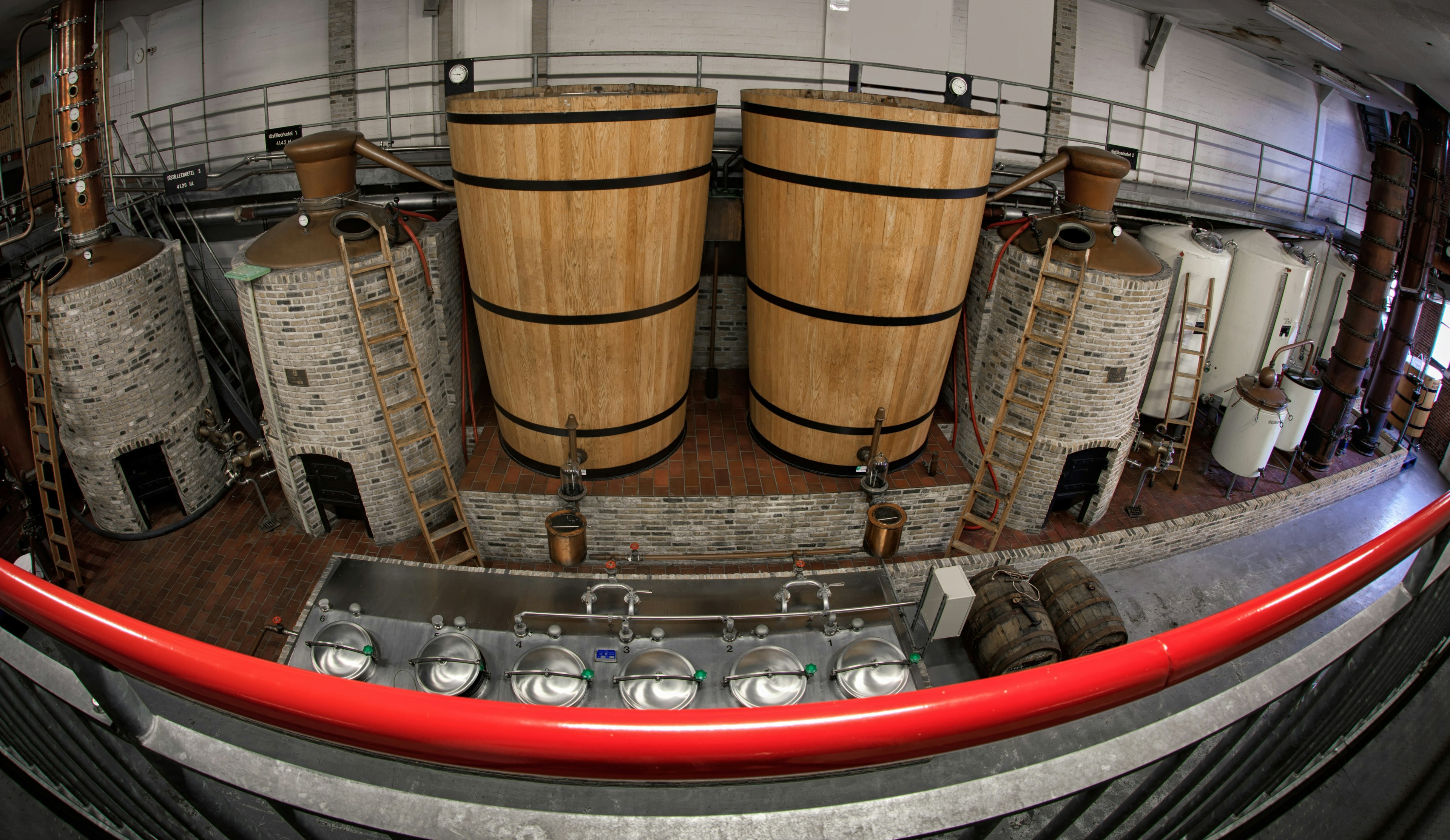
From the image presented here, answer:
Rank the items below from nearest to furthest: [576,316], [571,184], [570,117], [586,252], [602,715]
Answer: [602,715] → [570,117] → [571,184] → [586,252] → [576,316]

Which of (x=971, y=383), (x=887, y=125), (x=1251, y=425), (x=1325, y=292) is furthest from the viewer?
(x=1325, y=292)

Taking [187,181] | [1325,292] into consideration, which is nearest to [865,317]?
[187,181]

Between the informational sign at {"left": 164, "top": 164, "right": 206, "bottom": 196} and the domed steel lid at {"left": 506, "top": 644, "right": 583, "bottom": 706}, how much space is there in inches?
238

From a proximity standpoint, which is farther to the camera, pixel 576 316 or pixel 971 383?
pixel 971 383

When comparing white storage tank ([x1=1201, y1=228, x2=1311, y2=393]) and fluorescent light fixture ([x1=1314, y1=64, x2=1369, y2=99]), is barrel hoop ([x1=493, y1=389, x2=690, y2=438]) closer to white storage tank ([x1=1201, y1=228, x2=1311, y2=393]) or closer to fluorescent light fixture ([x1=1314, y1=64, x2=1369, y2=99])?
white storage tank ([x1=1201, y1=228, x2=1311, y2=393])

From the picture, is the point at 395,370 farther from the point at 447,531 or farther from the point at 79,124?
the point at 79,124

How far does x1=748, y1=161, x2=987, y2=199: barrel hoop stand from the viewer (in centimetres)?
517

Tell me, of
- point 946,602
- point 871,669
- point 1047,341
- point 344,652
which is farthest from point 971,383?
point 344,652

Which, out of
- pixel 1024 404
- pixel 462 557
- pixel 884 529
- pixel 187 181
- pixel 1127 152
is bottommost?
pixel 462 557

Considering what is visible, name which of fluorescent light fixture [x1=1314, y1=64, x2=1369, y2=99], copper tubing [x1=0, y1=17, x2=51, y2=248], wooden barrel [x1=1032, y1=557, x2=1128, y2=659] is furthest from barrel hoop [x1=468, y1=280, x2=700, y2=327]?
fluorescent light fixture [x1=1314, y1=64, x2=1369, y2=99]

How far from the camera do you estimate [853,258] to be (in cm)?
550

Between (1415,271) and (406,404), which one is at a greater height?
(1415,271)

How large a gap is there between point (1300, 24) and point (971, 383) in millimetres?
4481

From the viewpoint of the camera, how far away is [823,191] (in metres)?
→ 5.31
